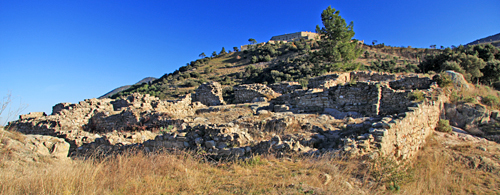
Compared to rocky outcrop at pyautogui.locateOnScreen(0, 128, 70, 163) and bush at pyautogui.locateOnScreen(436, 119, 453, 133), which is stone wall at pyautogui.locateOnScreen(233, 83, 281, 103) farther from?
rocky outcrop at pyautogui.locateOnScreen(0, 128, 70, 163)

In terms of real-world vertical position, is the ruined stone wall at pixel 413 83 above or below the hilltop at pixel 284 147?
above

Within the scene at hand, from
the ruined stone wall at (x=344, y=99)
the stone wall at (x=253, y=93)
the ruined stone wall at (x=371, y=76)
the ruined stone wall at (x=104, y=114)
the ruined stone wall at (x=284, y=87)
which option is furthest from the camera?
the ruined stone wall at (x=284, y=87)

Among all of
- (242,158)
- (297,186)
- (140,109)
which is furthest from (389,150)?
(140,109)

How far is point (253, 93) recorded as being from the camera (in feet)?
51.5

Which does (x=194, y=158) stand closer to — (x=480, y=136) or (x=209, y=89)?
(x=480, y=136)

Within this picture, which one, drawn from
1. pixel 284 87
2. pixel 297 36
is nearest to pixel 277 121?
pixel 284 87

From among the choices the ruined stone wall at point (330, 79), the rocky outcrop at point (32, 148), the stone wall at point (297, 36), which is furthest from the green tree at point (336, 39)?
the stone wall at point (297, 36)

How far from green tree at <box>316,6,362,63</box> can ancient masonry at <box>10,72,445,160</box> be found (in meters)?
8.78

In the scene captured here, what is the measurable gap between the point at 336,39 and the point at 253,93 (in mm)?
15558

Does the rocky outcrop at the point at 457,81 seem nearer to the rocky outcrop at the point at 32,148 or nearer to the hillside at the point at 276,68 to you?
the hillside at the point at 276,68

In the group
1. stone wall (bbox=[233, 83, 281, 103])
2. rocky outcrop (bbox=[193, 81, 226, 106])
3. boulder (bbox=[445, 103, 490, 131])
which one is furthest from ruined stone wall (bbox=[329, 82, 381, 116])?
rocky outcrop (bbox=[193, 81, 226, 106])

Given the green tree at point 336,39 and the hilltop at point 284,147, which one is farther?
the green tree at point 336,39

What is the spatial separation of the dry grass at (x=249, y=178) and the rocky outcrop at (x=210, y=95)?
11460 millimetres

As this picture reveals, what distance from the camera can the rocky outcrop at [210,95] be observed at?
672 inches
